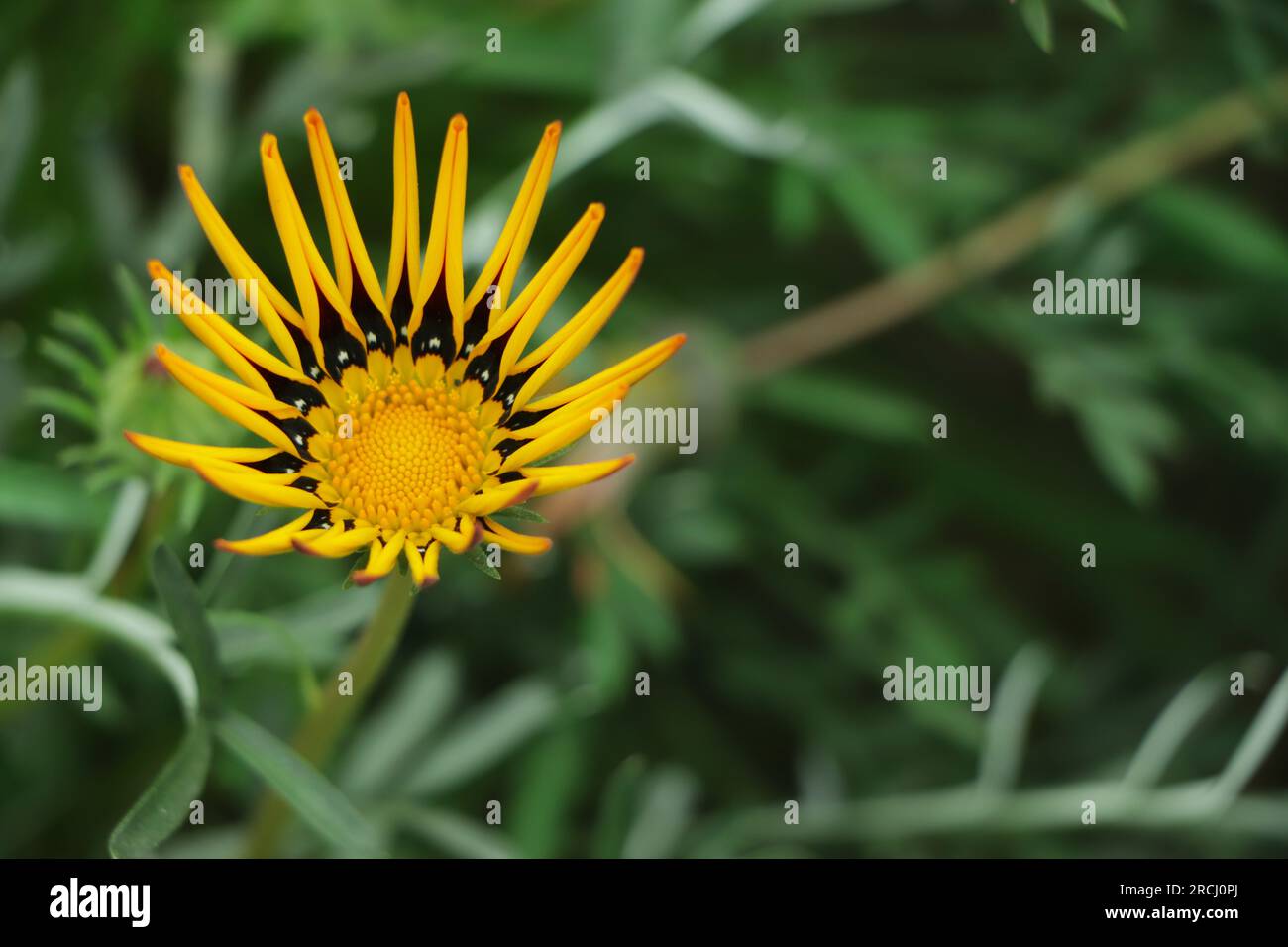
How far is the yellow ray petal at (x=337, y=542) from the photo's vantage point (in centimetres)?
31

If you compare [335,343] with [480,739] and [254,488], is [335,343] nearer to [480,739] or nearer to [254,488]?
[254,488]

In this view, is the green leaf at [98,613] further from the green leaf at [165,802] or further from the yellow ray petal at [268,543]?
the yellow ray petal at [268,543]

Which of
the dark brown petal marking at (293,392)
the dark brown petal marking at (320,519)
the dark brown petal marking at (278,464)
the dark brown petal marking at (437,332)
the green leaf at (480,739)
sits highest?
the dark brown petal marking at (437,332)

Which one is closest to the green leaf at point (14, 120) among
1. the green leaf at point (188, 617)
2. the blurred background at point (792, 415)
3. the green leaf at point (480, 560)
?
the blurred background at point (792, 415)

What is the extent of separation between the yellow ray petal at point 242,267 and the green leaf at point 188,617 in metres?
0.10

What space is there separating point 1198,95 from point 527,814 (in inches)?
32.5

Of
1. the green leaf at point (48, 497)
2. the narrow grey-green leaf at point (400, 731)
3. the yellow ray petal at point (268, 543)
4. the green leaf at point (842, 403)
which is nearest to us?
the yellow ray petal at point (268, 543)

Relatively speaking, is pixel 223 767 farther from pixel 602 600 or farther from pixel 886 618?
pixel 886 618

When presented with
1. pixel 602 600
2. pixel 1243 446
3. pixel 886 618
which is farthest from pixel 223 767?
pixel 1243 446

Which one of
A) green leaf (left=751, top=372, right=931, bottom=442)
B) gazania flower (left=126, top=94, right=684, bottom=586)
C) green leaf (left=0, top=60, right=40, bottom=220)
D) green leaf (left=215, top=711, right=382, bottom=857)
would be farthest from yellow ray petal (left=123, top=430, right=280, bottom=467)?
green leaf (left=751, top=372, right=931, bottom=442)

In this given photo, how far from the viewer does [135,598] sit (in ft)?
2.11

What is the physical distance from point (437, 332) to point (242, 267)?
7 cm

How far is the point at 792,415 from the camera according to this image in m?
1.12

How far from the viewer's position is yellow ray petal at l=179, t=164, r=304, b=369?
13.3 inches
